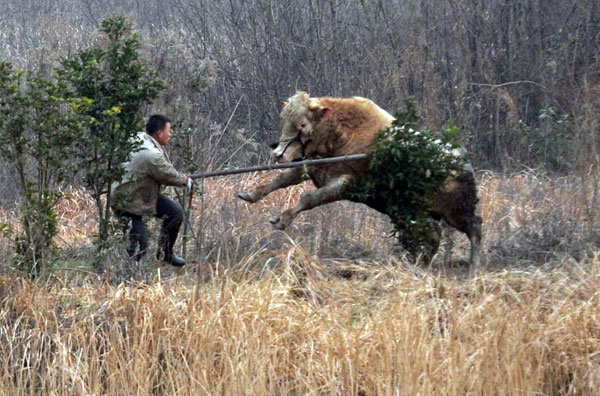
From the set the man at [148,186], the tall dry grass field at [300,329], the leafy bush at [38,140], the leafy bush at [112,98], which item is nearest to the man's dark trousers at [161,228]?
the man at [148,186]

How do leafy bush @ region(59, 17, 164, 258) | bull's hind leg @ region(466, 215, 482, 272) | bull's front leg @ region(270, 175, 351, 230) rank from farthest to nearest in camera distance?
1. bull's hind leg @ region(466, 215, 482, 272)
2. bull's front leg @ region(270, 175, 351, 230)
3. leafy bush @ region(59, 17, 164, 258)

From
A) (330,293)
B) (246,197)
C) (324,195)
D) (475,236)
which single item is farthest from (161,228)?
(475,236)

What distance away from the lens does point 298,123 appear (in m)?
8.51

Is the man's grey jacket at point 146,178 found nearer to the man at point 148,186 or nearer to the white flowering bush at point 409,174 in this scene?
the man at point 148,186

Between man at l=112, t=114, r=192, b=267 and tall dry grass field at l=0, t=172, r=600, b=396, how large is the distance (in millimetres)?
402

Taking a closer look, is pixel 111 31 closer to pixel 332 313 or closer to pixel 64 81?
pixel 64 81

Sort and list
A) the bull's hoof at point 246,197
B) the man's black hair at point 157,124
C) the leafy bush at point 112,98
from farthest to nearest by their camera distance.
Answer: the man's black hair at point 157,124 → the bull's hoof at point 246,197 → the leafy bush at point 112,98

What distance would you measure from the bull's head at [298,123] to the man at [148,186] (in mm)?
904

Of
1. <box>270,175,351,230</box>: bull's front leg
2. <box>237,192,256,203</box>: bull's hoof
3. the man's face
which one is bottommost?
<box>270,175,351,230</box>: bull's front leg

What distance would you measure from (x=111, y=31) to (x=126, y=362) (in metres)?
2.93

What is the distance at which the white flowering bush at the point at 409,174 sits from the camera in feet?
27.3

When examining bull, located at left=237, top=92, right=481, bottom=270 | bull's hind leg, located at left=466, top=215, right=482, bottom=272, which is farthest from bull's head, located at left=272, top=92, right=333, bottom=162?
bull's hind leg, located at left=466, top=215, right=482, bottom=272

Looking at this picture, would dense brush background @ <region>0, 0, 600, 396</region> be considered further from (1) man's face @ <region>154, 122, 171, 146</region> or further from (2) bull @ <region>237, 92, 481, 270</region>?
(2) bull @ <region>237, 92, 481, 270</region>

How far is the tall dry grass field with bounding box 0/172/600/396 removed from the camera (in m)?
6.32
